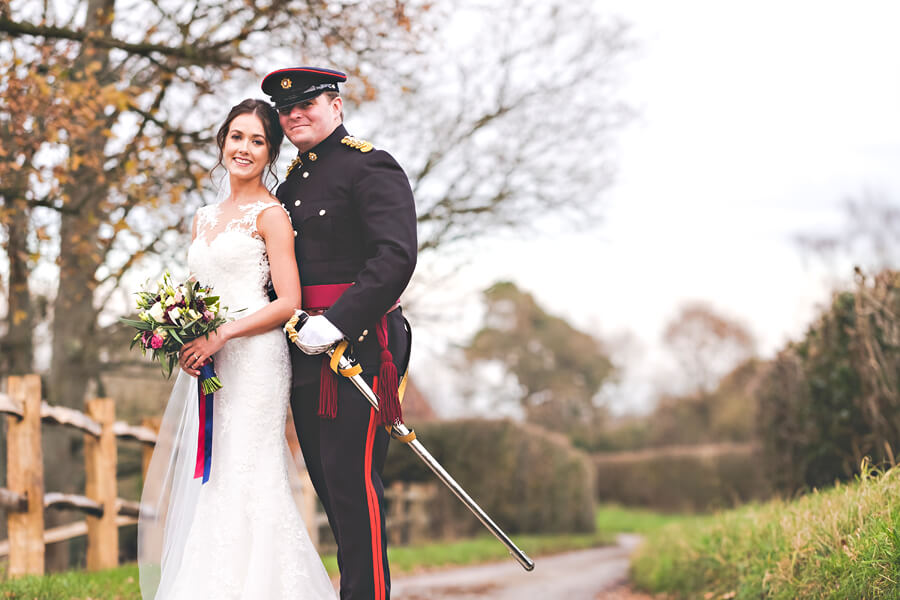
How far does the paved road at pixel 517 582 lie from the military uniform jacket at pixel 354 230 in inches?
184

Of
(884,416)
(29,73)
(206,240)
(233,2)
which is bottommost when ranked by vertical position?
(884,416)

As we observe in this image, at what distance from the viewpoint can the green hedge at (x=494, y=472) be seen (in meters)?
14.1

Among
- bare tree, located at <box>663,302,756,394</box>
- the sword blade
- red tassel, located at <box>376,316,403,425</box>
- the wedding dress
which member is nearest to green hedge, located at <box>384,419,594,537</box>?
the sword blade

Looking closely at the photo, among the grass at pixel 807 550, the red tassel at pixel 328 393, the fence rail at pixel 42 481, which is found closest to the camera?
the red tassel at pixel 328 393

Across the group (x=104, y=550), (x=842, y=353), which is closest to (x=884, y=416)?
(x=842, y=353)

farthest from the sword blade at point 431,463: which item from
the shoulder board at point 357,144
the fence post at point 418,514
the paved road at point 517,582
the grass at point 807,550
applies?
the fence post at point 418,514

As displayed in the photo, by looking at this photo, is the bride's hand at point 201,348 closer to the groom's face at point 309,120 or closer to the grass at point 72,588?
the groom's face at point 309,120

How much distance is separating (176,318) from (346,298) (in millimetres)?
625

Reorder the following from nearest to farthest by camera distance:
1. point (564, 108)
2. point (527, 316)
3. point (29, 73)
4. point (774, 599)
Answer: point (774, 599)
point (29, 73)
point (564, 108)
point (527, 316)

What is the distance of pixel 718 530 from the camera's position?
20.8 feet

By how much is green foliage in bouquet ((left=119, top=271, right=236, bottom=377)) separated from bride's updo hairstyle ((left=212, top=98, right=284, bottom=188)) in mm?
637

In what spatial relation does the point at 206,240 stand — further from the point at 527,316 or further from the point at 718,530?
the point at 527,316

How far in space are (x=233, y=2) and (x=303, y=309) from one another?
5486 millimetres

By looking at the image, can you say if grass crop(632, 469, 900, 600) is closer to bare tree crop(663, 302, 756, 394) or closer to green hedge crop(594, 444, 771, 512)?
green hedge crop(594, 444, 771, 512)
